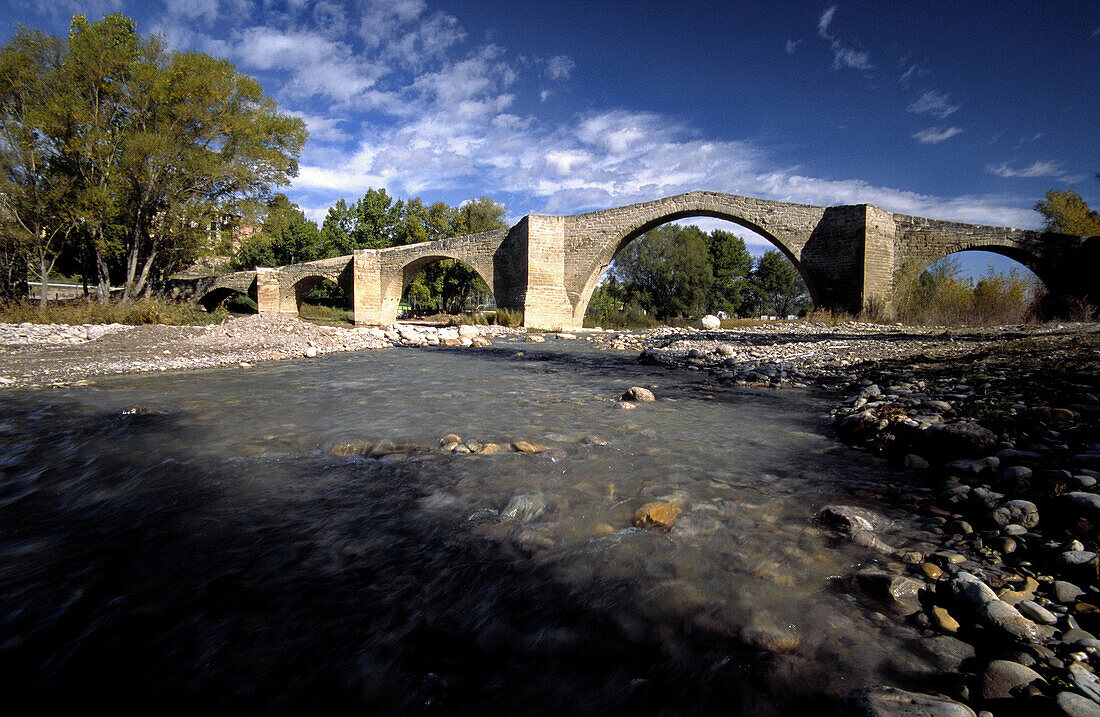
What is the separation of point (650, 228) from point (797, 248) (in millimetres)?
6320

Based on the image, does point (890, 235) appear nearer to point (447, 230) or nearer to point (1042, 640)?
point (1042, 640)

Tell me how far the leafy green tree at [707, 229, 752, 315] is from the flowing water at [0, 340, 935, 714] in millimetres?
41261

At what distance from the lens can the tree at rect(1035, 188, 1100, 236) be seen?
2480 centimetres

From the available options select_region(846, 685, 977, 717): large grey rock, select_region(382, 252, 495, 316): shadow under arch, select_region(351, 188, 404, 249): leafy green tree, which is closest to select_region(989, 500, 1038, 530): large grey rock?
select_region(846, 685, 977, 717): large grey rock

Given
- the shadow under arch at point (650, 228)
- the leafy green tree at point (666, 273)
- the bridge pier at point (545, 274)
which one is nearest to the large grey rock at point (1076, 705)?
the bridge pier at point (545, 274)

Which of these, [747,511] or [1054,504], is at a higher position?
[1054,504]

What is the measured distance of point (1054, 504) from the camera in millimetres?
1805

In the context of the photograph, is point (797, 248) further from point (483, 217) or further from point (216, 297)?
point (216, 297)

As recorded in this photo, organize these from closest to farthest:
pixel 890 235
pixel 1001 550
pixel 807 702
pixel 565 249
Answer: pixel 807 702
pixel 1001 550
pixel 890 235
pixel 565 249

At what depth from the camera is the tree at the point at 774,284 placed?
43.4 m

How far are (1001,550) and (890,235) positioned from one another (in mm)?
21780

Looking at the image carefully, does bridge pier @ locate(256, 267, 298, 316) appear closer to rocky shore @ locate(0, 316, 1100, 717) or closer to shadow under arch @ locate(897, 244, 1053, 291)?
rocky shore @ locate(0, 316, 1100, 717)

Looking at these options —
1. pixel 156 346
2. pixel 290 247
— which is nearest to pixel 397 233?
pixel 290 247

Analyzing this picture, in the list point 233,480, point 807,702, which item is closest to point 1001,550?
point 807,702
